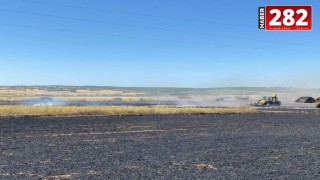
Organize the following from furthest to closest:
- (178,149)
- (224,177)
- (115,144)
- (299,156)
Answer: (115,144), (178,149), (299,156), (224,177)

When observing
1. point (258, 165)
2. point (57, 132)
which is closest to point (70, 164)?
point (258, 165)

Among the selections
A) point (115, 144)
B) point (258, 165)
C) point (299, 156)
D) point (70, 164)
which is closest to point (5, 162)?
point (70, 164)

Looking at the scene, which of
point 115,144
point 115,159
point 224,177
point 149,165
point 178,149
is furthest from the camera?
point 115,144

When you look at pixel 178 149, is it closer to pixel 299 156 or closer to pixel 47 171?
pixel 299 156

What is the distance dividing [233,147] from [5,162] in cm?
954

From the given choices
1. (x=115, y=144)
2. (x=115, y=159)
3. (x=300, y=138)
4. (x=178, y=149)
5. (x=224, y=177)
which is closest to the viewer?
(x=224, y=177)

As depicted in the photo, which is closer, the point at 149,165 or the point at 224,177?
the point at 224,177

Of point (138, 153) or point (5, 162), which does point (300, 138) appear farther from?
point (5, 162)

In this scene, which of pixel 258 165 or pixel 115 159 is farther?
pixel 115 159

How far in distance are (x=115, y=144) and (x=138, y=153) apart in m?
3.06

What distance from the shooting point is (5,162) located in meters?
14.3

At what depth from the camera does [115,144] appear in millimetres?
19516

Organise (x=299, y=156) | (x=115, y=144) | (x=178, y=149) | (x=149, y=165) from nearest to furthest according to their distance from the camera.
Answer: (x=149, y=165)
(x=299, y=156)
(x=178, y=149)
(x=115, y=144)

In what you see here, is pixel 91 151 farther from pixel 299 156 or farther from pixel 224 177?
pixel 299 156
